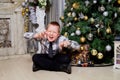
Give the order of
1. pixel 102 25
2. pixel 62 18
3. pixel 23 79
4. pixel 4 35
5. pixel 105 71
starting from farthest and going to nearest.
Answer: pixel 4 35 → pixel 62 18 → pixel 102 25 → pixel 105 71 → pixel 23 79

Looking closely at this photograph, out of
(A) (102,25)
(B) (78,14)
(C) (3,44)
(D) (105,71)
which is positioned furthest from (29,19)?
(D) (105,71)

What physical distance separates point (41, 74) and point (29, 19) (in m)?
1.41

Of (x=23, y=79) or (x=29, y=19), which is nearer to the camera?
(x=23, y=79)

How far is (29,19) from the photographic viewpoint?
14.2 ft

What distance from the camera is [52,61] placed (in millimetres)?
Answer: 3309

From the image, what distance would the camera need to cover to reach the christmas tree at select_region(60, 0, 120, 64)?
3541 millimetres

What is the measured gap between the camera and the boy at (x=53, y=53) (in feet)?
10.8

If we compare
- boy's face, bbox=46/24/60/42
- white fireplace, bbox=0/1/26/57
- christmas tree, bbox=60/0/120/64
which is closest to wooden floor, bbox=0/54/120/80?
christmas tree, bbox=60/0/120/64

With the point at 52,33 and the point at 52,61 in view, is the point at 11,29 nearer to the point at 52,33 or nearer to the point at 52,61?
the point at 52,33

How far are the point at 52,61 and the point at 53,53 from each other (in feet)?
0.37

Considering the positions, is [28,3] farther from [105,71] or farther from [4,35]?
[105,71]

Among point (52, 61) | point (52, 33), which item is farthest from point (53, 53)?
point (52, 33)

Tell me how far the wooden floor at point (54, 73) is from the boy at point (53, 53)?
80 mm

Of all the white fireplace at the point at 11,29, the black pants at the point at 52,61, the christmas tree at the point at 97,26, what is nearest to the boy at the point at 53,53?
the black pants at the point at 52,61
